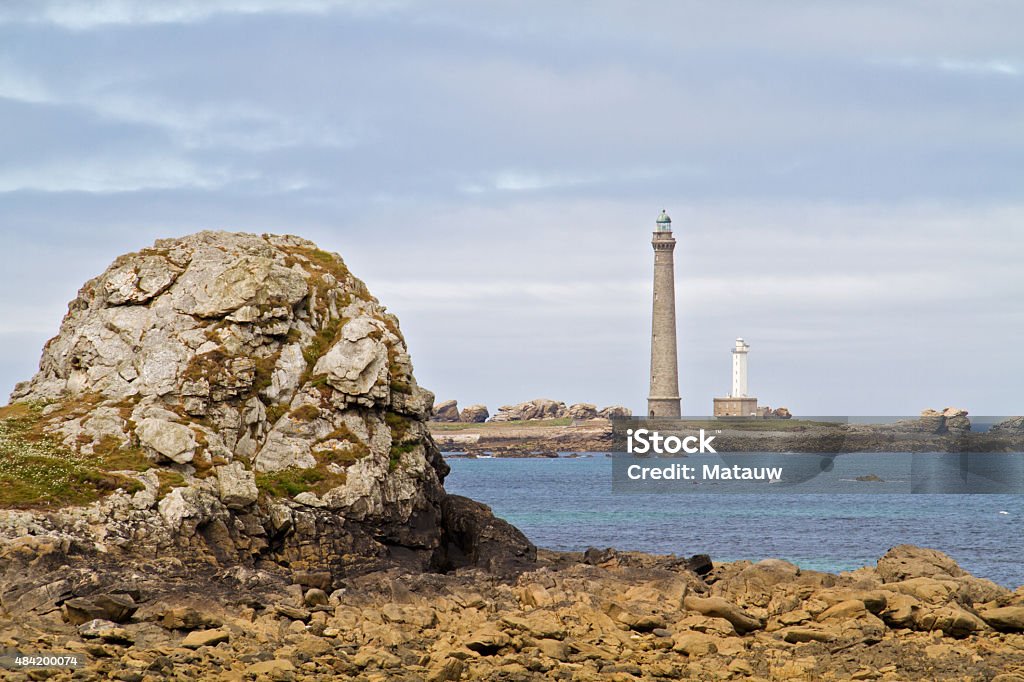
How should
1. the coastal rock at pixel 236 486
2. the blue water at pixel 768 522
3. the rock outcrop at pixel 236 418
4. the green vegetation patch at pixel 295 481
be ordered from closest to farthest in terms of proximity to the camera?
the rock outcrop at pixel 236 418 < the coastal rock at pixel 236 486 < the green vegetation patch at pixel 295 481 < the blue water at pixel 768 522

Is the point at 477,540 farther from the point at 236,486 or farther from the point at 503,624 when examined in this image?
the point at 503,624

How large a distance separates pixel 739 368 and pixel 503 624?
140 meters

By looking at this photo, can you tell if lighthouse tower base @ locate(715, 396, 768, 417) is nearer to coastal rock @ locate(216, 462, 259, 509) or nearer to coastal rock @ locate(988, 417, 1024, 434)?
coastal rock @ locate(988, 417, 1024, 434)

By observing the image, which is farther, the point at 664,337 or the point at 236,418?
the point at 664,337

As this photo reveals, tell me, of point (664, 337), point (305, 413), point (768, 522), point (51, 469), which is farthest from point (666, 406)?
point (51, 469)

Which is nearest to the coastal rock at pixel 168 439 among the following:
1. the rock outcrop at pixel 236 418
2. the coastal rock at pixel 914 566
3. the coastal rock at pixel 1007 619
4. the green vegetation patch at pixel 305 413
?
→ the rock outcrop at pixel 236 418

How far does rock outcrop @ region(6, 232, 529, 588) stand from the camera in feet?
104

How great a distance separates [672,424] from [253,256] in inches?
4104

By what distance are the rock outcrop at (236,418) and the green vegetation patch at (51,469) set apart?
3.0 inches

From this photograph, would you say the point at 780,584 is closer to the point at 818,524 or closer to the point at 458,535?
the point at 458,535

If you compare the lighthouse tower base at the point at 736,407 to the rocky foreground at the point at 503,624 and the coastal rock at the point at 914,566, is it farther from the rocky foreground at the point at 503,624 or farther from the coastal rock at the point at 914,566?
the rocky foreground at the point at 503,624

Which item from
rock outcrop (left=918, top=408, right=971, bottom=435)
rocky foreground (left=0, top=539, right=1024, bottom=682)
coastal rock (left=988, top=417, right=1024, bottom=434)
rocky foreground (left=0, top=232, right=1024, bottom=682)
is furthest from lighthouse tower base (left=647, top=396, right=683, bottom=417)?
rocky foreground (left=0, top=539, right=1024, bottom=682)

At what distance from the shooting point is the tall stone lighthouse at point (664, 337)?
451 feet

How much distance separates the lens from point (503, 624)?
2836 cm
